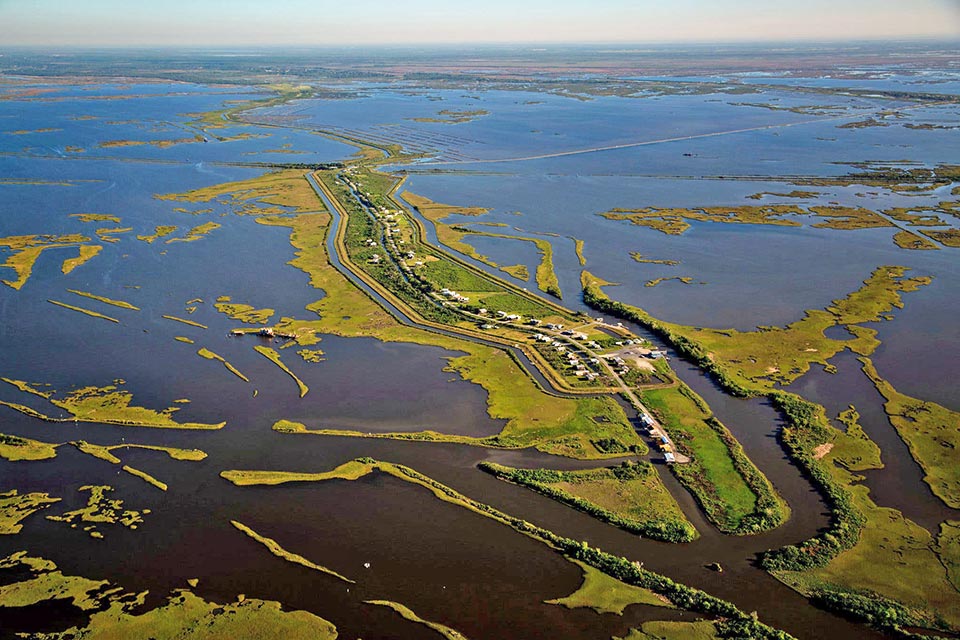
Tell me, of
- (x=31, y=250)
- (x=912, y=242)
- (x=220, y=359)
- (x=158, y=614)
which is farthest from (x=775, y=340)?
(x=31, y=250)

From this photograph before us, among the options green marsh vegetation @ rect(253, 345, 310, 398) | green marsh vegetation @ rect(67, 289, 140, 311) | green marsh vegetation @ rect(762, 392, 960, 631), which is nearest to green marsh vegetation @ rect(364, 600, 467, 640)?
green marsh vegetation @ rect(762, 392, 960, 631)

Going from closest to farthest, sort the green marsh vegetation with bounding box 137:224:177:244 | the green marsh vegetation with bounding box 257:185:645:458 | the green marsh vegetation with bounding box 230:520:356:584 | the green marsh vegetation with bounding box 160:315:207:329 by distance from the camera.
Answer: the green marsh vegetation with bounding box 230:520:356:584 → the green marsh vegetation with bounding box 257:185:645:458 → the green marsh vegetation with bounding box 160:315:207:329 → the green marsh vegetation with bounding box 137:224:177:244

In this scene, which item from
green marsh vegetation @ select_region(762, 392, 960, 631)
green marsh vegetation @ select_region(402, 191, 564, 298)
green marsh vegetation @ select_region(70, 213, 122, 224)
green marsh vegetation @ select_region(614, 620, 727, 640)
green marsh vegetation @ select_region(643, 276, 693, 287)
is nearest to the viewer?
green marsh vegetation @ select_region(614, 620, 727, 640)

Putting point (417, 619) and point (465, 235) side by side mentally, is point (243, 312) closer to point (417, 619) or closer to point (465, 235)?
point (465, 235)

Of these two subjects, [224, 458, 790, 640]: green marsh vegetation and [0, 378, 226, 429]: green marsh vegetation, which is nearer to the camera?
[224, 458, 790, 640]: green marsh vegetation

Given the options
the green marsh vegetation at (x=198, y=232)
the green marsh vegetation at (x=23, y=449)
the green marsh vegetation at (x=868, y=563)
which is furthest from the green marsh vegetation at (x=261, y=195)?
the green marsh vegetation at (x=868, y=563)

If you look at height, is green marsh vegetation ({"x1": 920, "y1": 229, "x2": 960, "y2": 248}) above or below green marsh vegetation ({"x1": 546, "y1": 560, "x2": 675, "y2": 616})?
above

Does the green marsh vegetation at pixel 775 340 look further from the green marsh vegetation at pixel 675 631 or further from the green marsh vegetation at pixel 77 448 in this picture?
the green marsh vegetation at pixel 77 448

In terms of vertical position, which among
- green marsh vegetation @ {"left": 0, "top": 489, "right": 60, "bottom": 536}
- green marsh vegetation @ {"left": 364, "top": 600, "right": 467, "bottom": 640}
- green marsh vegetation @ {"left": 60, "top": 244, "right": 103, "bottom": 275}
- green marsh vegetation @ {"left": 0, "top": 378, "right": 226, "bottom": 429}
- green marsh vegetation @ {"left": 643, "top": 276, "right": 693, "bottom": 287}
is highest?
green marsh vegetation @ {"left": 60, "top": 244, "right": 103, "bottom": 275}

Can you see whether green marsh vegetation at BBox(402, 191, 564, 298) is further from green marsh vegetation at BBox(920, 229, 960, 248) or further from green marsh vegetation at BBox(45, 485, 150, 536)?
green marsh vegetation at BBox(920, 229, 960, 248)
